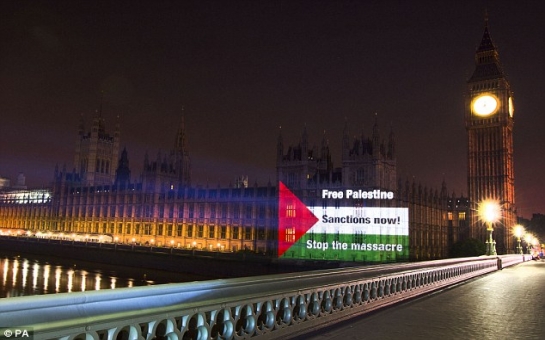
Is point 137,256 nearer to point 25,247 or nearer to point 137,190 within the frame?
point 137,190

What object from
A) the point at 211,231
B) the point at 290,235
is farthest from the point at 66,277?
the point at 290,235

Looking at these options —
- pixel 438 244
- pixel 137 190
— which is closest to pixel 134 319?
pixel 438 244

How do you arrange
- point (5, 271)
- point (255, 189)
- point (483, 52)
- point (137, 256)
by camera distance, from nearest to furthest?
1. point (5, 271)
2. point (137, 256)
3. point (255, 189)
4. point (483, 52)

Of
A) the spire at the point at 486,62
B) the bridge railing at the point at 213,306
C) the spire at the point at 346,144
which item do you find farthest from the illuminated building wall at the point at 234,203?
the bridge railing at the point at 213,306

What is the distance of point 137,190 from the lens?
8225 cm

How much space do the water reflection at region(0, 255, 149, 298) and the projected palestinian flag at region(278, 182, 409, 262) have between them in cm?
2032

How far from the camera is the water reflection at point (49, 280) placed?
133ft

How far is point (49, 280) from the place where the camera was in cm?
4703

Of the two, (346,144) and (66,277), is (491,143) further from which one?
(66,277)

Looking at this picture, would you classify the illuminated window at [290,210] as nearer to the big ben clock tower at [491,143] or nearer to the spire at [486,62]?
the big ben clock tower at [491,143]

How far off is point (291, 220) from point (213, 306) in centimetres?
5489

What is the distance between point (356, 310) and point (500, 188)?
313ft

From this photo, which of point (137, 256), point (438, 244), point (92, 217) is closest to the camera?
point (137, 256)

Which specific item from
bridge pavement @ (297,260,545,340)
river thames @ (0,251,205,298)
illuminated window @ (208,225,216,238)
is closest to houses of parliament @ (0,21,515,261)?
illuminated window @ (208,225,216,238)
